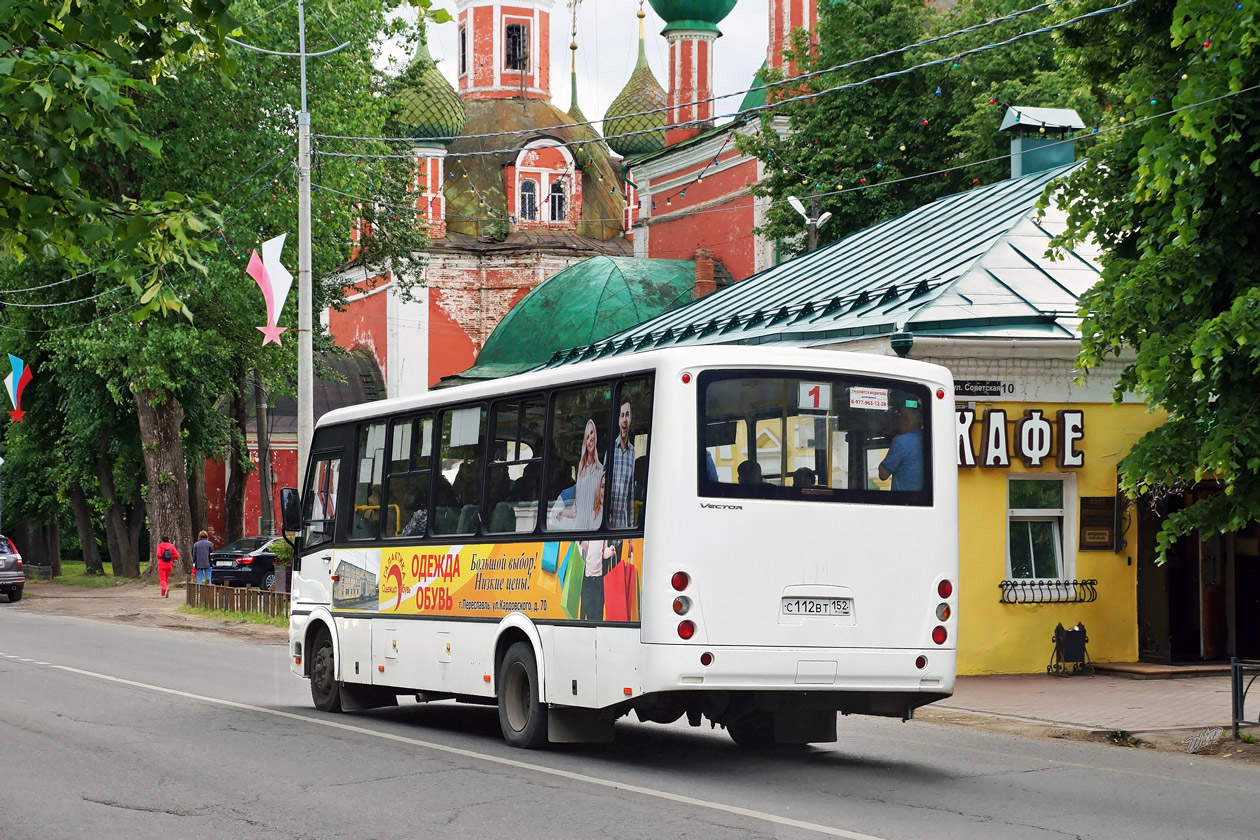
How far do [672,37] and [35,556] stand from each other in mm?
29838

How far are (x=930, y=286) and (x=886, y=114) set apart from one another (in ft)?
70.6

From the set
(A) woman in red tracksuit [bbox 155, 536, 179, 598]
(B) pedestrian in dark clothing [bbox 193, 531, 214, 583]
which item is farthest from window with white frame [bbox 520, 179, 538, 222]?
(A) woman in red tracksuit [bbox 155, 536, 179, 598]

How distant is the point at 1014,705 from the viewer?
55.1 feet

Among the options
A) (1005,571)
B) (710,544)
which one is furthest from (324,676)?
(1005,571)

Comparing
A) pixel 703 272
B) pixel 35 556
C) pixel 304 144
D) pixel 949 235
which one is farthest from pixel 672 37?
pixel 949 235

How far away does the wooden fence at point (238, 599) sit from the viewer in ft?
102

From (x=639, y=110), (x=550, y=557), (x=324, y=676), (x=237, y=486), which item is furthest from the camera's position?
(x=639, y=110)

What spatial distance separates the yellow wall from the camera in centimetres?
1958

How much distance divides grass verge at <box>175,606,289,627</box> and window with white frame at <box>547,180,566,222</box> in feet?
122

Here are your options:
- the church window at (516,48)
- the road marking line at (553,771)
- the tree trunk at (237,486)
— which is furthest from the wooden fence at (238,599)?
the church window at (516,48)

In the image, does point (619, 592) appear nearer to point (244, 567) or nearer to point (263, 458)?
point (244, 567)

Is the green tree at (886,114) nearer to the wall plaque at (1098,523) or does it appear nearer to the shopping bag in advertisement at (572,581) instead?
the wall plaque at (1098,523)

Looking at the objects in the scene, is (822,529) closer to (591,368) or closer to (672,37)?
(591,368)

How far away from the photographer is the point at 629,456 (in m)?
11.4
